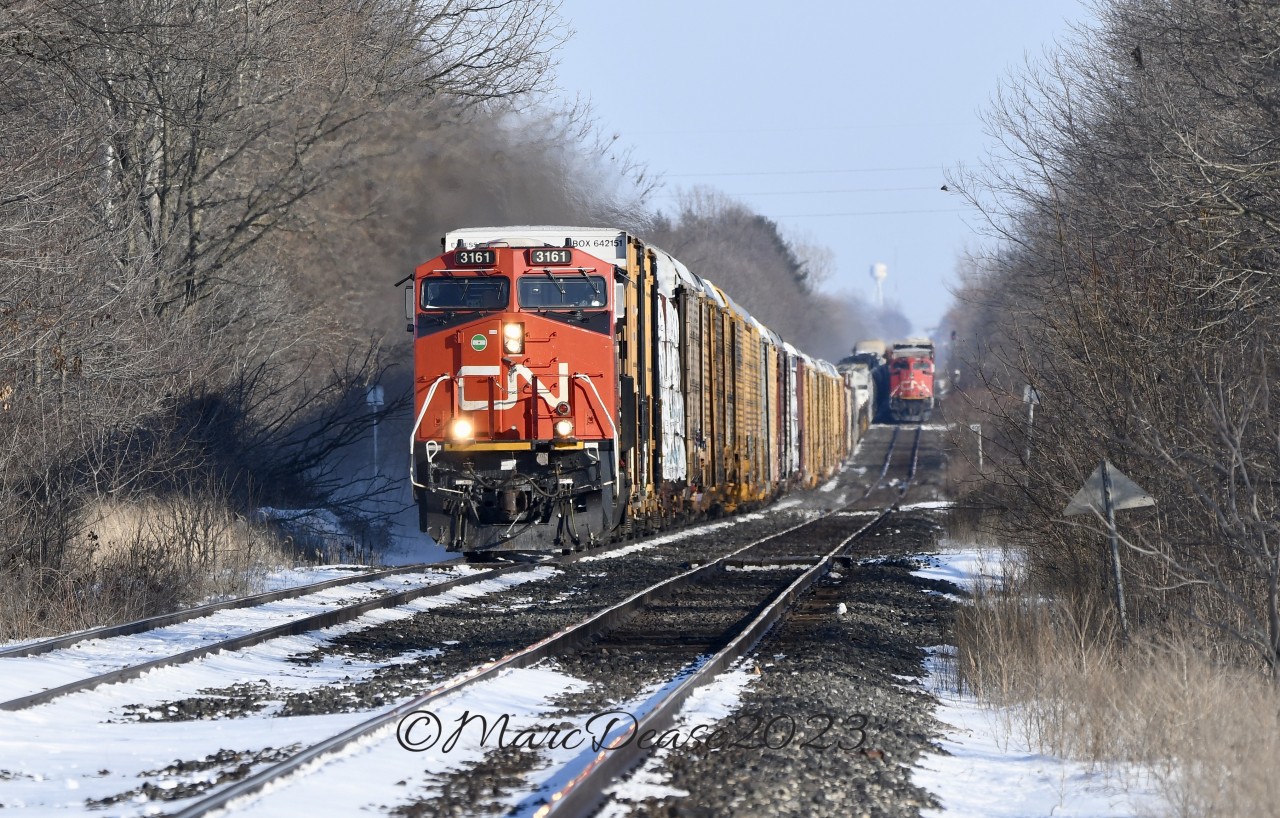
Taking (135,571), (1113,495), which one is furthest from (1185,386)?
(135,571)

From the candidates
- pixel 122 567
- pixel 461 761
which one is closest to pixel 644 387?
pixel 122 567

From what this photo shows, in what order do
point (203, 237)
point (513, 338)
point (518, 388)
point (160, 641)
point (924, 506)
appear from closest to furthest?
point (160, 641)
point (513, 338)
point (518, 388)
point (203, 237)
point (924, 506)

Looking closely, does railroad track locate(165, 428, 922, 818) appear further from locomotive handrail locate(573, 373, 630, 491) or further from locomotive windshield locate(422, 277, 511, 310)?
locomotive windshield locate(422, 277, 511, 310)

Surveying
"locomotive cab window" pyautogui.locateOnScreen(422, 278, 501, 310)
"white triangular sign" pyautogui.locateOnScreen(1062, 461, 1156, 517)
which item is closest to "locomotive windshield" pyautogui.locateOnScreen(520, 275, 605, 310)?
"locomotive cab window" pyautogui.locateOnScreen(422, 278, 501, 310)

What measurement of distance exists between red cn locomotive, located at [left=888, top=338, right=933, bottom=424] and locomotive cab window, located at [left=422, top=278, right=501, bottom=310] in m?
62.3

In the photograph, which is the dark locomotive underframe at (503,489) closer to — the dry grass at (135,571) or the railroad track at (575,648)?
the railroad track at (575,648)

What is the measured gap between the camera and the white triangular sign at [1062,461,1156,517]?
9.60 m

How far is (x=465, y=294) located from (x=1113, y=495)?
31.8ft

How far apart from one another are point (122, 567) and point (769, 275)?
10602cm

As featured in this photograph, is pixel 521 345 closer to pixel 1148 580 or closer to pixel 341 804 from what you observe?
pixel 1148 580

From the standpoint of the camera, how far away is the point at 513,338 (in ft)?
57.0

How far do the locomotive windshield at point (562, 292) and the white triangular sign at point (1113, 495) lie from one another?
8.45 m

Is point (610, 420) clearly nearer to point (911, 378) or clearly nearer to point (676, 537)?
point (676, 537)

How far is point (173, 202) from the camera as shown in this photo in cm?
2441
